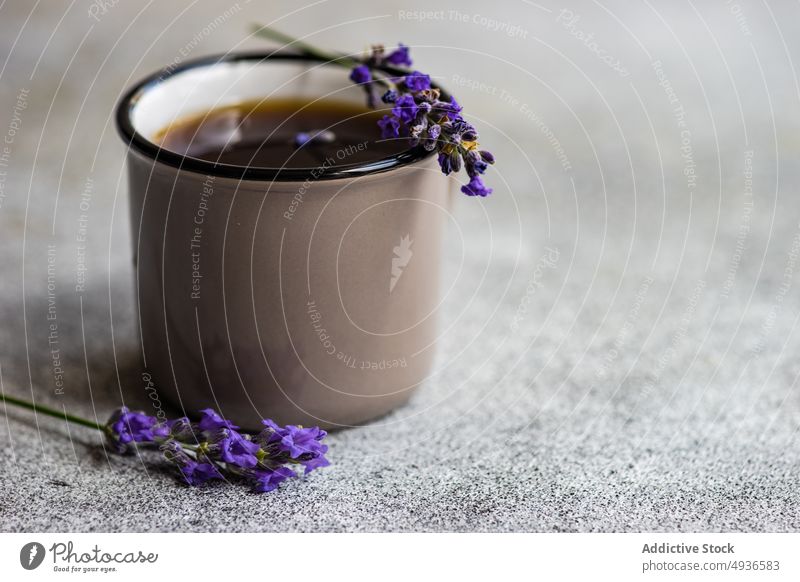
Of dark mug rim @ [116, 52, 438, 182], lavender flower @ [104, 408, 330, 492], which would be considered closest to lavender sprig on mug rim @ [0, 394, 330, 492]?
lavender flower @ [104, 408, 330, 492]

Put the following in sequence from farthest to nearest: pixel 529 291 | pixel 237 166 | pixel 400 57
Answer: pixel 529 291 → pixel 400 57 → pixel 237 166

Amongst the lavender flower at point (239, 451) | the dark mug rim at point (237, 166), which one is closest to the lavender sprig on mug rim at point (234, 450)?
the lavender flower at point (239, 451)

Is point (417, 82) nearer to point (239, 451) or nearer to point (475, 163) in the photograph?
point (475, 163)

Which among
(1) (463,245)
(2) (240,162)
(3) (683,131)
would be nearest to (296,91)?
(2) (240,162)

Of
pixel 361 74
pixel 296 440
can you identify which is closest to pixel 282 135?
pixel 361 74

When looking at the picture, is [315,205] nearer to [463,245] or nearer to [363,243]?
[363,243]

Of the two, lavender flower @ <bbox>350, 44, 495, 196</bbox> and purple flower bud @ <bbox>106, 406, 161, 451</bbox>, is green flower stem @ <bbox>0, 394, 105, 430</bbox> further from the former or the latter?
lavender flower @ <bbox>350, 44, 495, 196</bbox>

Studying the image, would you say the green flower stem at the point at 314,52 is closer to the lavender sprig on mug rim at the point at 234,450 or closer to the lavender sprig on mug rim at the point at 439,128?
the lavender sprig on mug rim at the point at 439,128
